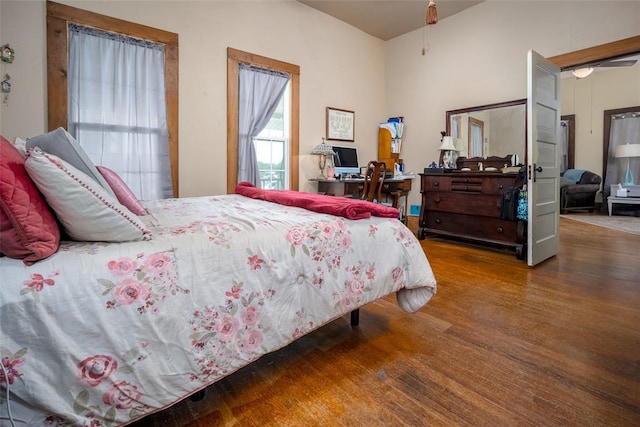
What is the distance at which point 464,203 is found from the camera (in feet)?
12.2

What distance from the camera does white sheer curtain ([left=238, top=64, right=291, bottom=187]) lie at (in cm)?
372

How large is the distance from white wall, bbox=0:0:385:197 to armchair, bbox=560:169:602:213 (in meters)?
4.11

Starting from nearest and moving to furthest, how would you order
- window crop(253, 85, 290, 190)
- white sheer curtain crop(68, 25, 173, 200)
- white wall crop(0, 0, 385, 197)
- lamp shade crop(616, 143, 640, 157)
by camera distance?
1. white wall crop(0, 0, 385, 197)
2. white sheer curtain crop(68, 25, 173, 200)
3. window crop(253, 85, 290, 190)
4. lamp shade crop(616, 143, 640, 157)

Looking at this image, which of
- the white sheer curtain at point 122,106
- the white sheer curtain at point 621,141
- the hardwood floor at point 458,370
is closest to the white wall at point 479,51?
the hardwood floor at point 458,370

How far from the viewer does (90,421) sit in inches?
32.1

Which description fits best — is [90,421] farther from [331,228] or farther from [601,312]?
[601,312]

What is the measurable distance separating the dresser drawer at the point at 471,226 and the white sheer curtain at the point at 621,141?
195 inches

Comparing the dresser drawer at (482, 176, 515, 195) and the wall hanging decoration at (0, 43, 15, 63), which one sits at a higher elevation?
the wall hanging decoration at (0, 43, 15, 63)

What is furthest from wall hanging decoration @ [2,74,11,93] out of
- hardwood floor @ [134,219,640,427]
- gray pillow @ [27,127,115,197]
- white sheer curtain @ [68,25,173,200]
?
hardwood floor @ [134,219,640,427]

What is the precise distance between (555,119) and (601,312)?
2047mm

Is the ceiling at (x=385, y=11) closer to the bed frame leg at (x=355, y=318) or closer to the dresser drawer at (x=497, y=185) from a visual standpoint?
the dresser drawer at (x=497, y=185)

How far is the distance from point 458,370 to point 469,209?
2634mm

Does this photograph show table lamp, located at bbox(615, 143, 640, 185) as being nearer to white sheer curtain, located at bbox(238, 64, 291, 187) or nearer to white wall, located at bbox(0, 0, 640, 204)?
white wall, located at bbox(0, 0, 640, 204)

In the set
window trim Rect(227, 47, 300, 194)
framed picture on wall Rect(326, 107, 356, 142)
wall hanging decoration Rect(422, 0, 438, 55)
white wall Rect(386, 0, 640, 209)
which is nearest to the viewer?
wall hanging decoration Rect(422, 0, 438, 55)
